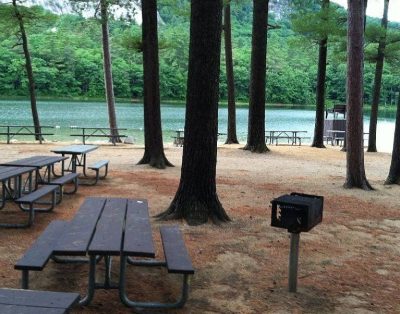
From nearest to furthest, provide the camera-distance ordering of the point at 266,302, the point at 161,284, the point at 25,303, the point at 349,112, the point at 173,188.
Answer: the point at 25,303
the point at 266,302
the point at 161,284
the point at 173,188
the point at 349,112

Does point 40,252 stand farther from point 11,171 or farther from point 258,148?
point 258,148

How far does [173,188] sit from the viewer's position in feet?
27.5

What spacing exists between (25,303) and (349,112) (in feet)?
26.1

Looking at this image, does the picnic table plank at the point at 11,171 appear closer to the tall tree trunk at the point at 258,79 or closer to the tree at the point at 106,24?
the tall tree trunk at the point at 258,79

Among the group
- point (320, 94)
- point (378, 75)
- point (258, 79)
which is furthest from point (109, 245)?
point (320, 94)

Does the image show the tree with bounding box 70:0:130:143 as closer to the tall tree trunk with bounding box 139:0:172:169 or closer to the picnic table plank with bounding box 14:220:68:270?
the tall tree trunk with bounding box 139:0:172:169

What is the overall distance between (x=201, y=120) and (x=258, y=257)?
75.4 inches

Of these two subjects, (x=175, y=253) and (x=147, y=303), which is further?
(x=175, y=253)

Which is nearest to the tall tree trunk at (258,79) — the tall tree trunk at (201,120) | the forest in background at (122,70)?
the tall tree trunk at (201,120)

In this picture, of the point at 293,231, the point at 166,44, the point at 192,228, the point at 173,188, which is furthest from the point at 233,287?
the point at 166,44

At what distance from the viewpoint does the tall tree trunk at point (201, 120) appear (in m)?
5.87

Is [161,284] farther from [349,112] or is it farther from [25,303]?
[349,112]

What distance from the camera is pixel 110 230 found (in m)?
3.56

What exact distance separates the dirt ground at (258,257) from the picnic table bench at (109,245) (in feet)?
0.50
